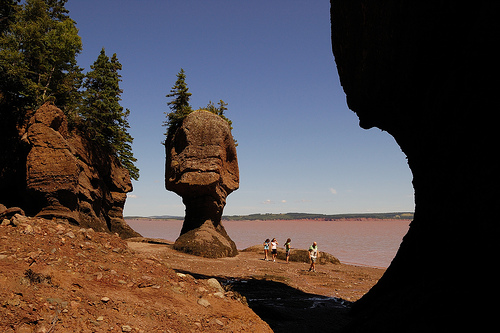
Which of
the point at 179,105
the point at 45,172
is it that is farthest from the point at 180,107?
the point at 45,172

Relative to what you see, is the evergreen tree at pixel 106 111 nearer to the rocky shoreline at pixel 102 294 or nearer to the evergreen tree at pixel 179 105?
the evergreen tree at pixel 179 105

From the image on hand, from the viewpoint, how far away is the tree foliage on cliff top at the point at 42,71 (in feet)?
62.5

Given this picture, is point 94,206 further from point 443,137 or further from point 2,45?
point 443,137

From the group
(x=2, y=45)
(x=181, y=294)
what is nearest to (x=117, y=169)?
(x=2, y=45)

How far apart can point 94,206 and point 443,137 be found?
23457 mm

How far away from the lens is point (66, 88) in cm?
2312

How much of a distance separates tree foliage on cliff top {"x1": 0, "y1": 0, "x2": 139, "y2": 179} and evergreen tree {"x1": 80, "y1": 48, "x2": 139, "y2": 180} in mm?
87

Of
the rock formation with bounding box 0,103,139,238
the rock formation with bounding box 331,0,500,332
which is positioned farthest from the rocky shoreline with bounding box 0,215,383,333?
the rock formation with bounding box 0,103,139,238

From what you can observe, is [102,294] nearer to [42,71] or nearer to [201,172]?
[201,172]

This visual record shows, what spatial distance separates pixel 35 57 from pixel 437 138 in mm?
27603

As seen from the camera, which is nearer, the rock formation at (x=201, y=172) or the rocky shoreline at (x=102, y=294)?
the rocky shoreline at (x=102, y=294)

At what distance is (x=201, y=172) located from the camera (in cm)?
2591

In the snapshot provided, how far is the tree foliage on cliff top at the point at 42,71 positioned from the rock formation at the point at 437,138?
2037 cm

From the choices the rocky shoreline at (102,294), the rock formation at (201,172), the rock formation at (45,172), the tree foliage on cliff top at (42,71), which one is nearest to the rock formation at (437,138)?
the rocky shoreline at (102,294)
